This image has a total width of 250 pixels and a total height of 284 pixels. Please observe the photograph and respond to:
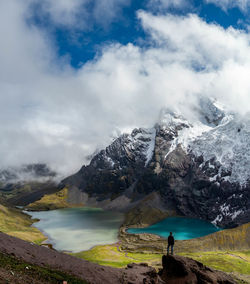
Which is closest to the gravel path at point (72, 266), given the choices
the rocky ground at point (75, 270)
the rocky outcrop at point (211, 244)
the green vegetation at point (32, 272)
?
the rocky ground at point (75, 270)

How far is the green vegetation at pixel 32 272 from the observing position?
33391mm

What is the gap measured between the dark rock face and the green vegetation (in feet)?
55.2

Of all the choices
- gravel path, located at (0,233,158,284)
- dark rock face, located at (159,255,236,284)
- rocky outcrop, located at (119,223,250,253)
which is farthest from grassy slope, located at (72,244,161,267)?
gravel path, located at (0,233,158,284)

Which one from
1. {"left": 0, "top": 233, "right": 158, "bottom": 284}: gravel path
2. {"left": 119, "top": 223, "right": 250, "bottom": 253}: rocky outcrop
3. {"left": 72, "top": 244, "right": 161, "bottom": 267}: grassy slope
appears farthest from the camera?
{"left": 119, "top": 223, "right": 250, "bottom": 253}: rocky outcrop

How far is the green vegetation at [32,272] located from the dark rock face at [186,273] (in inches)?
663

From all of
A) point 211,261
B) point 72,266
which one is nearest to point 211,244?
point 211,261

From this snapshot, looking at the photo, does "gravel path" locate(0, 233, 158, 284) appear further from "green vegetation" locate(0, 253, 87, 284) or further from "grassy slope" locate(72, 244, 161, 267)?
"grassy slope" locate(72, 244, 161, 267)

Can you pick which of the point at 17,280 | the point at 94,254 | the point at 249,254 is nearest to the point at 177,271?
the point at 17,280

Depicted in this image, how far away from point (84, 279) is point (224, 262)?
8504 centimetres

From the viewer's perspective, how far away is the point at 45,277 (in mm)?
34500

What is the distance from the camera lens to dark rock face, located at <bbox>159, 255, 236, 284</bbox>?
45562mm

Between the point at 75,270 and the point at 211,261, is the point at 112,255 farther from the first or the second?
the point at 75,270

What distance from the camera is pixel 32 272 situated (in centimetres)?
3491

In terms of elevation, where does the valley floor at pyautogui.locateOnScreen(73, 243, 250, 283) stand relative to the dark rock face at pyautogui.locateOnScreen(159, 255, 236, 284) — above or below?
below
